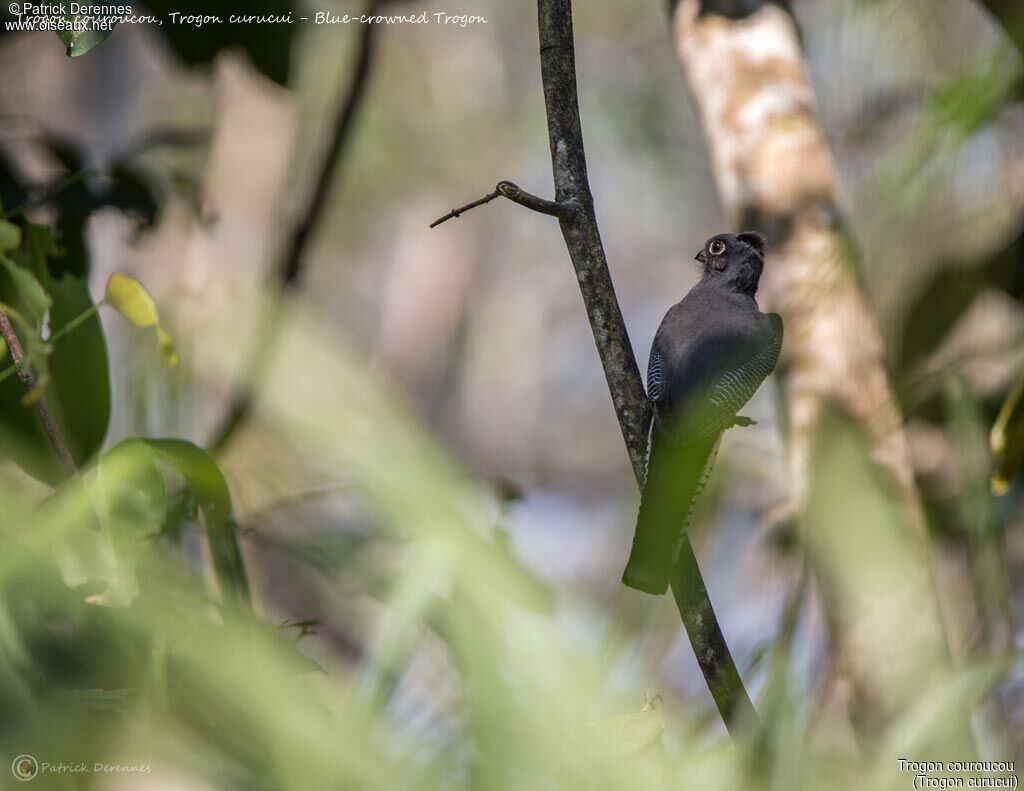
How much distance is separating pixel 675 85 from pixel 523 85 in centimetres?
255

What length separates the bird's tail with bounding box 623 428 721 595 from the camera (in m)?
1.25

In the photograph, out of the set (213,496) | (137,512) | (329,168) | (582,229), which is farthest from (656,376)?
(329,168)

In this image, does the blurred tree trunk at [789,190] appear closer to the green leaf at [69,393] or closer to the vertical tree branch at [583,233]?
the vertical tree branch at [583,233]

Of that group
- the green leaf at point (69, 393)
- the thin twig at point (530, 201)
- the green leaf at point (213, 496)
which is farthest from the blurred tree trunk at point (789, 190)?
the green leaf at point (69, 393)

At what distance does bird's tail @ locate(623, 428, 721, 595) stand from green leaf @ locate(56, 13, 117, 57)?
51.0 inches

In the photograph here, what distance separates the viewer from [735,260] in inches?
126

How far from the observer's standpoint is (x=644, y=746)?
0.96 metres

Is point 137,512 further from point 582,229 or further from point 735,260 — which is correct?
point 735,260

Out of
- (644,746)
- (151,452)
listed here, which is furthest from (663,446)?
(644,746)

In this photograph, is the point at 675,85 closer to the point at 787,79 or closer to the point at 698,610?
the point at 787,79
